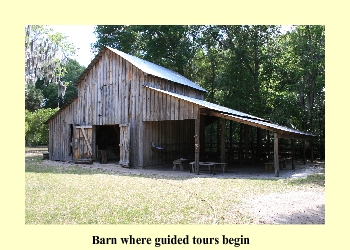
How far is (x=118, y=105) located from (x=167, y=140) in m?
3.76

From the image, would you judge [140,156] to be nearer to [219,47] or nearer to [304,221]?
[304,221]

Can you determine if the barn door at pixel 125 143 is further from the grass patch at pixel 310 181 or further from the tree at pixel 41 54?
the tree at pixel 41 54

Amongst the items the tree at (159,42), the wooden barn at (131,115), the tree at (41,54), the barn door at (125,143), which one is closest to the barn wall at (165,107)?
the wooden barn at (131,115)

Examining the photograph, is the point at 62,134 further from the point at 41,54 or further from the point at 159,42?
the point at 159,42

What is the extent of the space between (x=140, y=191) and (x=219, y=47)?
82.7 ft

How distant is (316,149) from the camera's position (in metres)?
25.4

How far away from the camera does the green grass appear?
736cm

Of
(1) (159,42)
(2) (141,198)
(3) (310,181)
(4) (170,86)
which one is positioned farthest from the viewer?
(1) (159,42)

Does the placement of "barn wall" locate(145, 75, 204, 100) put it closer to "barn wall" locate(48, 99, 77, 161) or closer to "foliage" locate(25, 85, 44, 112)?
"barn wall" locate(48, 99, 77, 161)

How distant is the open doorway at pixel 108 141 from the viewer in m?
24.7

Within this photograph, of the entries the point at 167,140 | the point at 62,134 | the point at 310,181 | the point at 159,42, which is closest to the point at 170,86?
the point at 167,140

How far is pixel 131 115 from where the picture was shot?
60.1ft

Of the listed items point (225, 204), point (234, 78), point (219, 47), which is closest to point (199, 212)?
point (225, 204)

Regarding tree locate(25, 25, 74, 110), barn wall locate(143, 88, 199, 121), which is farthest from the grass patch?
tree locate(25, 25, 74, 110)
